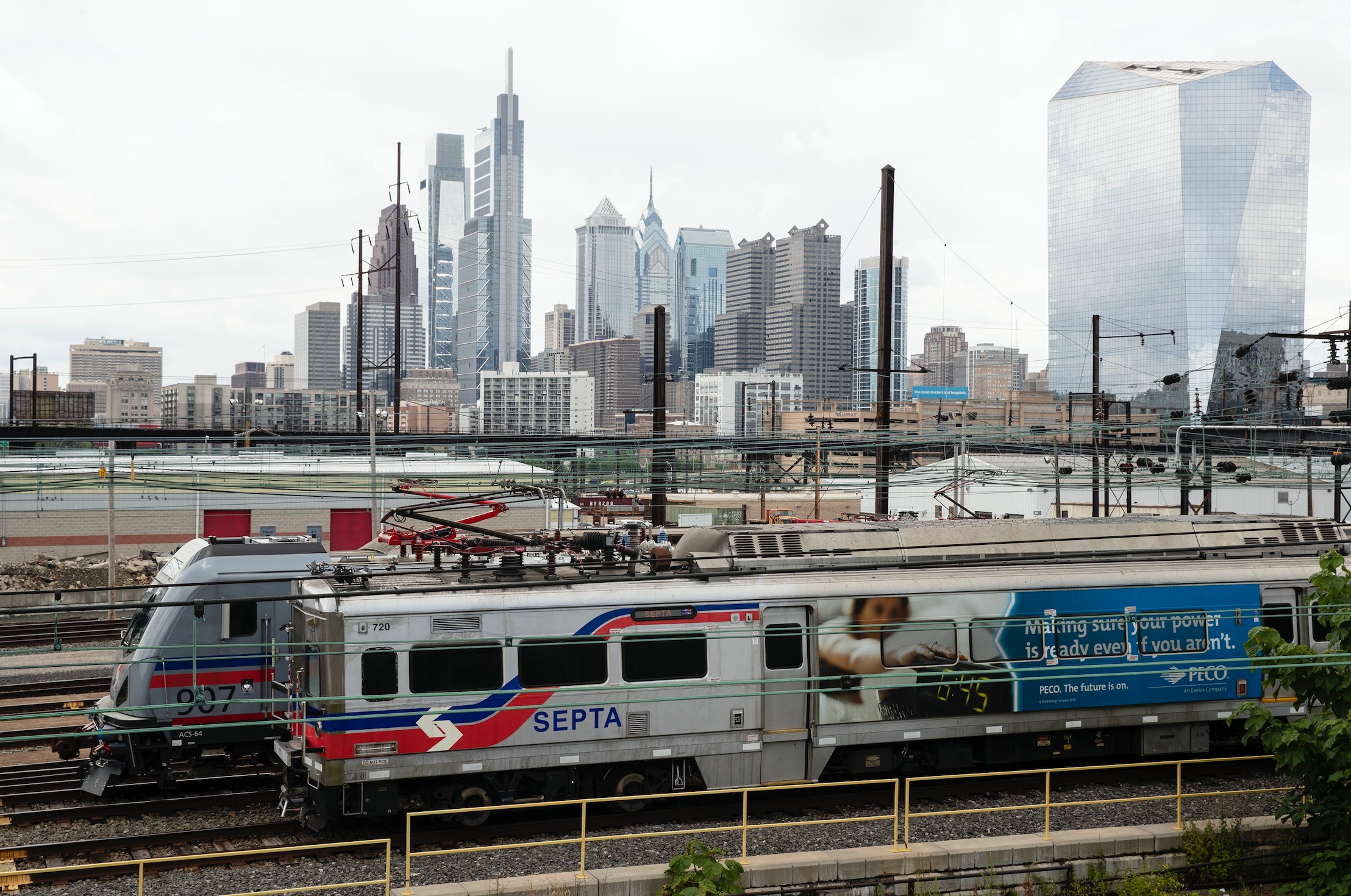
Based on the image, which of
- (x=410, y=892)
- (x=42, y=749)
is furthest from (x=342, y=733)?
(x=42, y=749)

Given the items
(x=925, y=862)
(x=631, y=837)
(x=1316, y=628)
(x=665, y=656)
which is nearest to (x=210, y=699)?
(x=665, y=656)

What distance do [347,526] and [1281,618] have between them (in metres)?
36.6

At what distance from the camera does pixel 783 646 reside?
585 inches

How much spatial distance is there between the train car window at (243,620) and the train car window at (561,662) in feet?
15.8

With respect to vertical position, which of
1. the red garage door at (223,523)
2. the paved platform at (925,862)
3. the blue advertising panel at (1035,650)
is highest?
the blue advertising panel at (1035,650)

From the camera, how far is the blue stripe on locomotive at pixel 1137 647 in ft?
52.3

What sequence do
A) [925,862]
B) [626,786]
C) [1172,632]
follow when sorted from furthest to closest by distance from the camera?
[1172,632] → [626,786] → [925,862]

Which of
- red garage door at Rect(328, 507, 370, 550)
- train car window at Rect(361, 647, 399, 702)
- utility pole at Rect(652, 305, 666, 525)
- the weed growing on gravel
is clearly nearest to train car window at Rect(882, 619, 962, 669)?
the weed growing on gravel

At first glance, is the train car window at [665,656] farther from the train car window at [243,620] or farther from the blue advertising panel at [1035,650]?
the train car window at [243,620]

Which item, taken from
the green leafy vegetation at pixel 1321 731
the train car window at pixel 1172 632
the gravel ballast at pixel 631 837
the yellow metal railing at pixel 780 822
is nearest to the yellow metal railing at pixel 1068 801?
the yellow metal railing at pixel 780 822

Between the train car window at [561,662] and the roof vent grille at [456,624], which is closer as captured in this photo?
the roof vent grille at [456,624]

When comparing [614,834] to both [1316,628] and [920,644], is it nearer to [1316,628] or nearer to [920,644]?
[920,644]

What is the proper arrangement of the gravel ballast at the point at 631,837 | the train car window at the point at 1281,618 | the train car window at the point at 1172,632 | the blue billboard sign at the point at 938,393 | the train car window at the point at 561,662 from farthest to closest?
the blue billboard sign at the point at 938,393, the train car window at the point at 1281,618, the train car window at the point at 1172,632, the train car window at the point at 561,662, the gravel ballast at the point at 631,837

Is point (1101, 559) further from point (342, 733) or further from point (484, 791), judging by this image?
point (342, 733)
